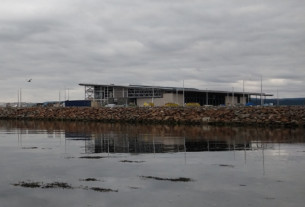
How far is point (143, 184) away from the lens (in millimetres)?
11562

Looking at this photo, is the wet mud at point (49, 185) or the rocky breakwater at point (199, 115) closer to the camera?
the wet mud at point (49, 185)

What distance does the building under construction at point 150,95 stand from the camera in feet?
341

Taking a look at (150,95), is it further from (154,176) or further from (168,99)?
(154,176)

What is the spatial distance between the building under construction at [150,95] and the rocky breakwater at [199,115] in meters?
41.0

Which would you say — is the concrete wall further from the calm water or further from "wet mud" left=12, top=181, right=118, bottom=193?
"wet mud" left=12, top=181, right=118, bottom=193

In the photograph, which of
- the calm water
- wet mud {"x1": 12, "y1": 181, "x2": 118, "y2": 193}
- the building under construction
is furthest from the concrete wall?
wet mud {"x1": 12, "y1": 181, "x2": 118, "y2": 193}

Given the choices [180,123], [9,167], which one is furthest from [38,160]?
[180,123]

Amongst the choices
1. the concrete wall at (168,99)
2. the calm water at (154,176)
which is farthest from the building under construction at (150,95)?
the calm water at (154,176)

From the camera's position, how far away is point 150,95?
4269 inches

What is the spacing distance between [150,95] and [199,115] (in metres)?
61.0

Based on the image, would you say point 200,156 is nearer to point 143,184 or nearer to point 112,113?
point 143,184

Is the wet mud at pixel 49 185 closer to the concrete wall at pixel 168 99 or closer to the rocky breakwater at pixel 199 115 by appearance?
the rocky breakwater at pixel 199 115

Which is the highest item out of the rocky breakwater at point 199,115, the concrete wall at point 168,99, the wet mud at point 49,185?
the concrete wall at point 168,99

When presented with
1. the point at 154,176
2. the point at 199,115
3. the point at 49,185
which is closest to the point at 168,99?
the point at 199,115
